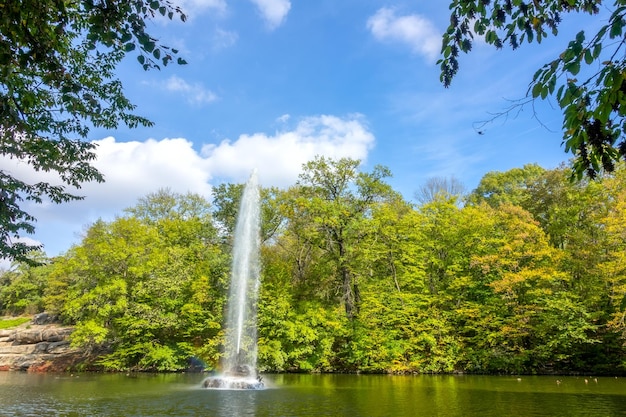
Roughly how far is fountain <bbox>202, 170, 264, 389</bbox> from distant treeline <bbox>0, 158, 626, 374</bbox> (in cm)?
94

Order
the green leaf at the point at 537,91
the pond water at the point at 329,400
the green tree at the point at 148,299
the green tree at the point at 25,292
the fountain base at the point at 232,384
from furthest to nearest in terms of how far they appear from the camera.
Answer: the green tree at the point at 25,292
the green tree at the point at 148,299
the fountain base at the point at 232,384
the pond water at the point at 329,400
the green leaf at the point at 537,91

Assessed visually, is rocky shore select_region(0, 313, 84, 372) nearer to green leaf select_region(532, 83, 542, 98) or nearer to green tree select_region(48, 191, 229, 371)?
green tree select_region(48, 191, 229, 371)

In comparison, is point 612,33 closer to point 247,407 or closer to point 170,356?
point 247,407

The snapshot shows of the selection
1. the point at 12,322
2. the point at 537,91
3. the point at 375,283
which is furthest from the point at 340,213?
the point at 12,322

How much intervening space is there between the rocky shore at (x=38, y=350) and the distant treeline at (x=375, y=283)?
3053 mm

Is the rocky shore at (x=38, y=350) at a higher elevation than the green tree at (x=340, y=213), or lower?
lower

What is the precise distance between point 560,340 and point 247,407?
18820mm

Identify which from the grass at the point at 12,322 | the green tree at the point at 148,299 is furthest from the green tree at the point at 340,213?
the grass at the point at 12,322

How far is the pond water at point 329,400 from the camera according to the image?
11945mm

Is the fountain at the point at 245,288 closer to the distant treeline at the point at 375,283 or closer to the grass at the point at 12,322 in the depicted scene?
the distant treeline at the point at 375,283

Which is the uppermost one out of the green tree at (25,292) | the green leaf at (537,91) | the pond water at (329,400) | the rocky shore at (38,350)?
the green tree at (25,292)

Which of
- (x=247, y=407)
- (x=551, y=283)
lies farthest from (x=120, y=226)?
(x=551, y=283)

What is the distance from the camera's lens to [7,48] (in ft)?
11.1

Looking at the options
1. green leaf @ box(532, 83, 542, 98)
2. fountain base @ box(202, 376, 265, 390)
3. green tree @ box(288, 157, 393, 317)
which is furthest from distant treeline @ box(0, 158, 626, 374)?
green leaf @ box(532, 83, 542, 98)
